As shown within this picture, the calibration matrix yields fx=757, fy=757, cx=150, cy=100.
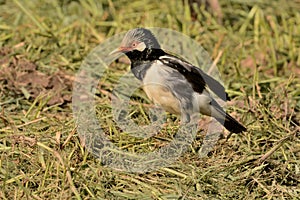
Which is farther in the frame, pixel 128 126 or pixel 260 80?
pixel 260 80

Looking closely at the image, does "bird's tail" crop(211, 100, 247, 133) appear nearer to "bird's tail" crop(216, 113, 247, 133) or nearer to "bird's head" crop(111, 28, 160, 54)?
"bird's tail" crop(216, 113, 247, 133)

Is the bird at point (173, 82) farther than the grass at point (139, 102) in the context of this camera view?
Yes

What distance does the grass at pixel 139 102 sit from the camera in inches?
146

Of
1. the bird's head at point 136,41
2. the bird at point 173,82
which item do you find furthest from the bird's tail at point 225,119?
the bird's head at point 136,41

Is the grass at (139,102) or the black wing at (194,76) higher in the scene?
the black wing at (194,76)

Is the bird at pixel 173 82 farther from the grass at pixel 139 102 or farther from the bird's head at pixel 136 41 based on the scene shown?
the grass at pixel 139 102

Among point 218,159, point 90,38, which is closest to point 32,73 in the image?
point 90,38

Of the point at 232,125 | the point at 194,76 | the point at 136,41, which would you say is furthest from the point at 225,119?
the point at 136,41

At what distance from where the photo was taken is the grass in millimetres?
3701

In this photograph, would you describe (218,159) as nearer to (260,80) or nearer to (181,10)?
(260,80)

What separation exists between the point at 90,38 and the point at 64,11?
2.06 feet

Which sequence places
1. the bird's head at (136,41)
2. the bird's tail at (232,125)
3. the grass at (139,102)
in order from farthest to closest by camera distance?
the bird's head at (136,41) < the bird's tail at (232,125) < the grass at (139,102)

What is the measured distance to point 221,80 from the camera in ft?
17.0

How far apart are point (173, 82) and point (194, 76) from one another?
0.46 feet
